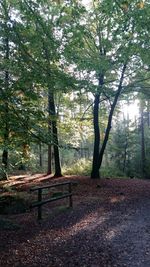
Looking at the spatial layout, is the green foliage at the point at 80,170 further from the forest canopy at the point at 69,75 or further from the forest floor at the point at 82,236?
the forest floor at the point at 82,236

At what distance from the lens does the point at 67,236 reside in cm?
857

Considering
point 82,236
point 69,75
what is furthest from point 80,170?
point 82,236

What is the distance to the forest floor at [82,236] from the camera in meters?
6.79

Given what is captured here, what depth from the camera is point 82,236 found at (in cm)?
849

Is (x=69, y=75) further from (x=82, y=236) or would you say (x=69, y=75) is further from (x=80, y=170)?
(x=80, y=170)

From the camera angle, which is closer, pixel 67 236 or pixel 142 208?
pixel 67 236

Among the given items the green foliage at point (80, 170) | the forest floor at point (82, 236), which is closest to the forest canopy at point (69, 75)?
the green foliage at point (80, 170)

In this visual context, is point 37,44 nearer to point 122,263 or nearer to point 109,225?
point 109,225

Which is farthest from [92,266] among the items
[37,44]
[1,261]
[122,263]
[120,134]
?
[120,134]

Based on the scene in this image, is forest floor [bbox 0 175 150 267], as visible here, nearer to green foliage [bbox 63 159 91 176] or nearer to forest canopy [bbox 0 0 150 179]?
forest canopy [bbox 0 0 150 179]

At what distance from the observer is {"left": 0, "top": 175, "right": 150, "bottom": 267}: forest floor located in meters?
6.79

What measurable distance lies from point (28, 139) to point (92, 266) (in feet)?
11.7

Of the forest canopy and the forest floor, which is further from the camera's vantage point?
the forest canopy

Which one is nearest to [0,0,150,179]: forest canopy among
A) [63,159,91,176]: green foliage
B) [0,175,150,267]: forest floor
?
[63,159,91,176]: green foliage
